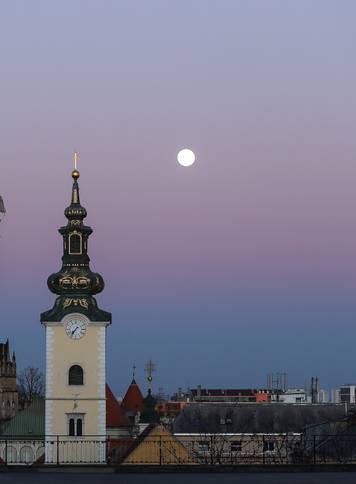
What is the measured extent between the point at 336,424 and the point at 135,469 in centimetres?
3794

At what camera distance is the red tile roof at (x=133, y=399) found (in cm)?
11244

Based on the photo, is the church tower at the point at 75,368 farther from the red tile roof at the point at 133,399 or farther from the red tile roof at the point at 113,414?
the red tile roof at the point at 133,399

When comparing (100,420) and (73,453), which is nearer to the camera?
(73,453)

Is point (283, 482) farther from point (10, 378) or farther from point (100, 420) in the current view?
point (10, 378)

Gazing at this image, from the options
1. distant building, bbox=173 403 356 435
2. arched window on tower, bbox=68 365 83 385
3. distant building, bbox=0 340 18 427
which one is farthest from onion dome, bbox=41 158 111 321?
distant building, bbox=0 340 18 427

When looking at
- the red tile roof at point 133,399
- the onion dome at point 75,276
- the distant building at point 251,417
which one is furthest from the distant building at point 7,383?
the onion dome at point 75,276

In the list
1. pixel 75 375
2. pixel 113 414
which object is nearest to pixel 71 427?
pixel 75 375

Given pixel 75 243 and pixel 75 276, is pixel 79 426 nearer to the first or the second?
pixel 75 276

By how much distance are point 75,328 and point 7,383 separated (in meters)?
78.5

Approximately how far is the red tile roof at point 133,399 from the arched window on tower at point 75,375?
3158 centimetres

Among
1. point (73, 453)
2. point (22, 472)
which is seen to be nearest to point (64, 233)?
point (73, 453)

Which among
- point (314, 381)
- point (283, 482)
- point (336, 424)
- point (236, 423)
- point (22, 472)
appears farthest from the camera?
point (314, 381)

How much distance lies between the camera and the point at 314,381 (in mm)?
148750

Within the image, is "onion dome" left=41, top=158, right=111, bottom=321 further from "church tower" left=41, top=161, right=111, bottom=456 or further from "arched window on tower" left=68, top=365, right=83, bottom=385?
"arched window on tower" left=68, top=365, right=83, bottom=385
